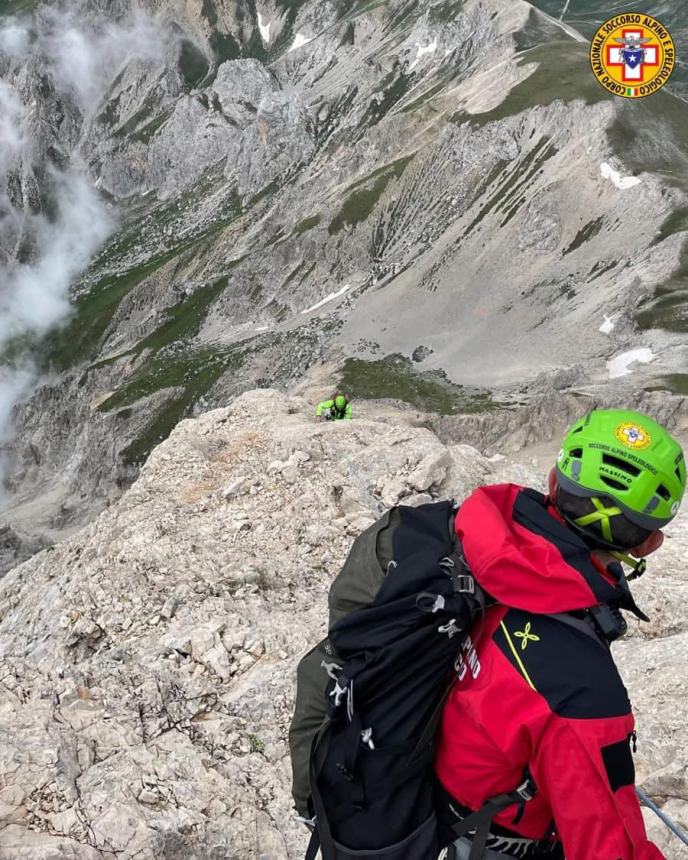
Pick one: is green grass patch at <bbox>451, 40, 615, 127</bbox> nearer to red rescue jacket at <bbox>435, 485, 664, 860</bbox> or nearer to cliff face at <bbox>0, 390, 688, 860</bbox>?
cliff face at <bbox>0, 390, 688, 860</bbox>

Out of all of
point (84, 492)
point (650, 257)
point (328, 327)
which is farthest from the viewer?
point (84, 492)

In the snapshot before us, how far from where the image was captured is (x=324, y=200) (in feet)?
541

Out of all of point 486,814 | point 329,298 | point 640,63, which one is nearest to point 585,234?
point 640,63

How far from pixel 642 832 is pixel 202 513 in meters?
14.4

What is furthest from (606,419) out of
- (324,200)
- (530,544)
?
(324,200)

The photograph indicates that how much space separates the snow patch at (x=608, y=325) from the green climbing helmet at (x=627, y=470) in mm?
94840

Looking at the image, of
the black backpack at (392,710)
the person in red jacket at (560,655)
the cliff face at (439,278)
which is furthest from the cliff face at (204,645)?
the cliff face at (439,278)

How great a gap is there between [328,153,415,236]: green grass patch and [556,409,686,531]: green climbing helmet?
492 feet

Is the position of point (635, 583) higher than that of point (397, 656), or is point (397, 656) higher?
point (397, 656)

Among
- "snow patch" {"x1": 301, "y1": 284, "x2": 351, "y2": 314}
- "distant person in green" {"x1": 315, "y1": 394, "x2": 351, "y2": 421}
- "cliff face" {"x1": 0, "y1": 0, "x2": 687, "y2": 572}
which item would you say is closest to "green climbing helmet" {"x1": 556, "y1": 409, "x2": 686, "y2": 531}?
"distant person in green" {"x1": 315, "y1": 394, "x2": 351, "y2": 421}

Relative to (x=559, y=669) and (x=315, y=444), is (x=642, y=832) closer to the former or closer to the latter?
(x=559, y=669)

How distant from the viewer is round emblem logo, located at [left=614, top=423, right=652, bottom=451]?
192 inches

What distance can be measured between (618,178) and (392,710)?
422 feet

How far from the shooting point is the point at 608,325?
92000 millimetres
